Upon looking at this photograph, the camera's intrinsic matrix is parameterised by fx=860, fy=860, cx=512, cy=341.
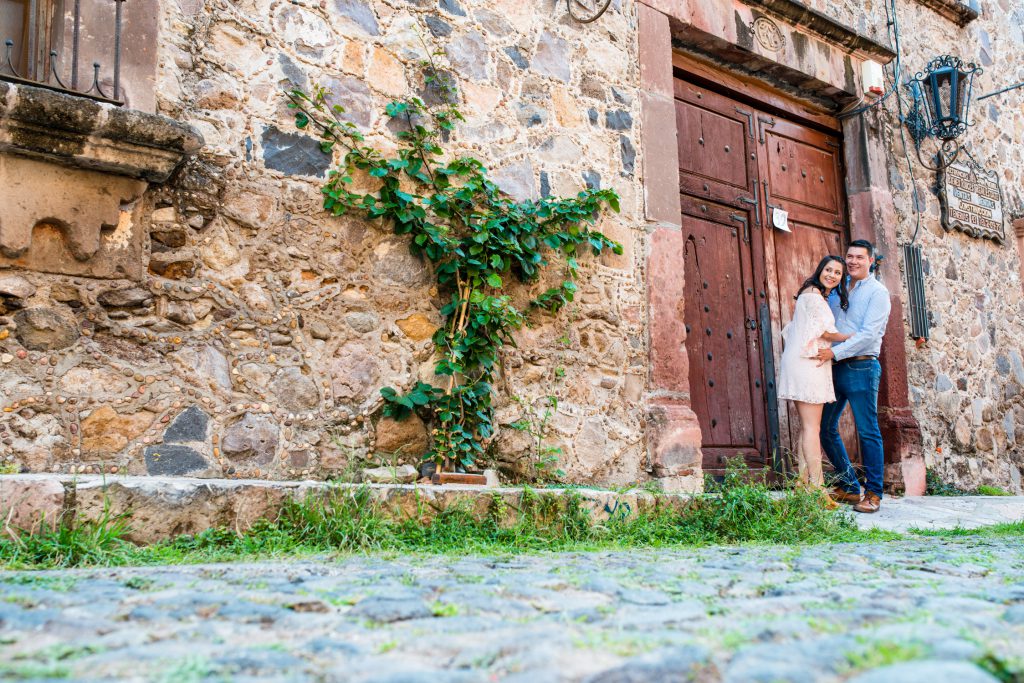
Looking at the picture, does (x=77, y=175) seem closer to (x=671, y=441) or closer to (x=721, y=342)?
(x=671, y=441)

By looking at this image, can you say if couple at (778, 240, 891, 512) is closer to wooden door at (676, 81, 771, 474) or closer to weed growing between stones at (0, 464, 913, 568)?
wooden door at (676, 81, 771, 474)

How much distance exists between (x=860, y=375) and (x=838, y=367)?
146 mm

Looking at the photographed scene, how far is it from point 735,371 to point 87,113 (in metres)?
3.81

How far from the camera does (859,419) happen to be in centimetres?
472

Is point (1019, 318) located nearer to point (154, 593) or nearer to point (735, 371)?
point (735, 371)

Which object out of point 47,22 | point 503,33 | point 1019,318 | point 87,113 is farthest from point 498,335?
point 1019,318

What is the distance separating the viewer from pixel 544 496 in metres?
3.17

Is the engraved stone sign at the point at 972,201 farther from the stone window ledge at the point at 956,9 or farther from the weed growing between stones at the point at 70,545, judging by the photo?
the weed growing between stones at the point at 70,545

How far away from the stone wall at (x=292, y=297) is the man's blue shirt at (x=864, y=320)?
1.18 metres

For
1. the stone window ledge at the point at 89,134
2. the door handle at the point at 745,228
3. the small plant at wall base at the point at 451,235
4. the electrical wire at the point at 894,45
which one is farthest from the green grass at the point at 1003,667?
the electrical wire at the point at 894,45

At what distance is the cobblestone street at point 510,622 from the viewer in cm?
118

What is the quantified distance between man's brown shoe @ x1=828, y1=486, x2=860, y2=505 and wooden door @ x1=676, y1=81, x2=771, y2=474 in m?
0.54

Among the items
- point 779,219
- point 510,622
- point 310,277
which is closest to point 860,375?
point 779,219

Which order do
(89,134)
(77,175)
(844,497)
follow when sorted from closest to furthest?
(89,134), (77,175), (844,497)
